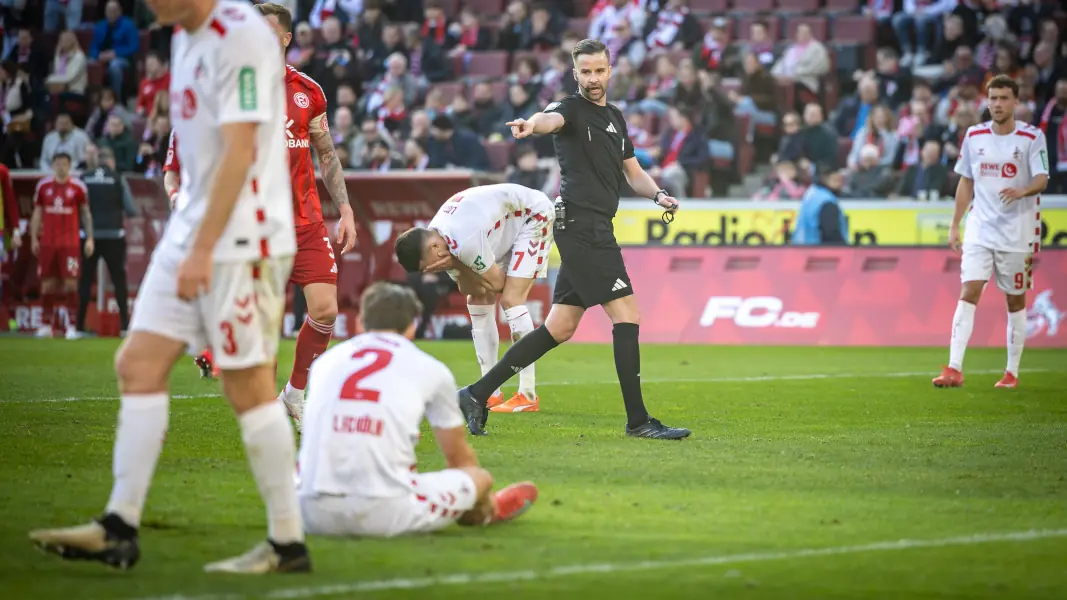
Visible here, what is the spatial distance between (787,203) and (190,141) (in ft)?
51.1

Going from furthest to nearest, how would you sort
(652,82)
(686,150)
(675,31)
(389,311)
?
1. (675,31)
2. (652,82)
3. (686,150)
4. (389,311)

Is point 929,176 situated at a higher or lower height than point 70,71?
lower

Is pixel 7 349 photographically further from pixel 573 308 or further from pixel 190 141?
pixel 190 141

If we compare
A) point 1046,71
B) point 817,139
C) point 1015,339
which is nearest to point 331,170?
point 1015,339

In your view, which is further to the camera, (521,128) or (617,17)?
(617,17)

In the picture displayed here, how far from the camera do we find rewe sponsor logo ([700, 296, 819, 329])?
62.6 ft

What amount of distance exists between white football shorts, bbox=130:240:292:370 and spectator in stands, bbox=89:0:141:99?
73.3ft

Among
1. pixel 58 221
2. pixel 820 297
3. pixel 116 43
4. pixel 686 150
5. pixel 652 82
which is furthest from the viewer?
pixel 116 43

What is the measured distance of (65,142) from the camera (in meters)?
23.6

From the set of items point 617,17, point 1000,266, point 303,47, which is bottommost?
point 1000,266

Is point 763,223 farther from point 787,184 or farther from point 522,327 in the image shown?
point 522,327

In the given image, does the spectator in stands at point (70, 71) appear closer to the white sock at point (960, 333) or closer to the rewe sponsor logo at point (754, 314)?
the rewe sponsor logo at point (754, 314)

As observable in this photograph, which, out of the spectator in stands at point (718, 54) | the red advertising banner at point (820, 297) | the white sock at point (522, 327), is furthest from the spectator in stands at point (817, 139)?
the white sock at point (522, 327)

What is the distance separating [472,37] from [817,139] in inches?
299
